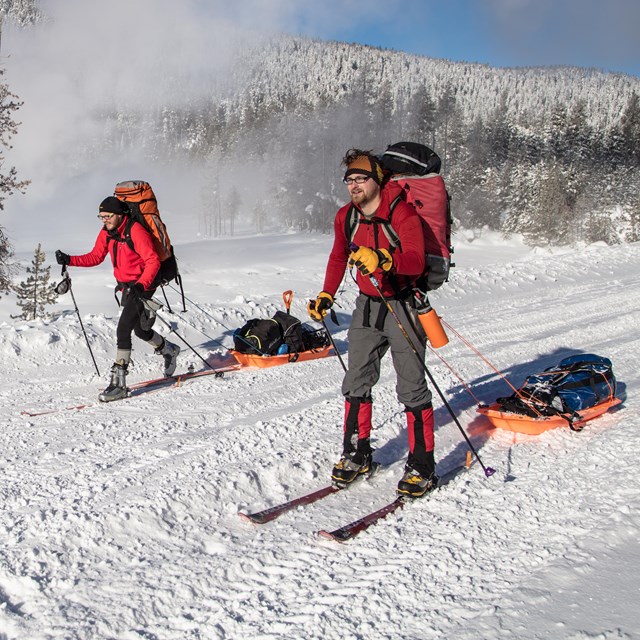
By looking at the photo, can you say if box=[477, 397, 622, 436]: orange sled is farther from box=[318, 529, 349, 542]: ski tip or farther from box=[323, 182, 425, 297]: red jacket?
box=[318, 529, 349, 542]: ski tip

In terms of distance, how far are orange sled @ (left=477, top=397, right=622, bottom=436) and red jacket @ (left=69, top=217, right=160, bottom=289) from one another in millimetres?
3561

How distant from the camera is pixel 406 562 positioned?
3184 millimetres

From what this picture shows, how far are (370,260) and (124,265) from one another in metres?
3.82

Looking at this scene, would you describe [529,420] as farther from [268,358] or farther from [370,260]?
[268,358]

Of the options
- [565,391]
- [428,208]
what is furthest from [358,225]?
[565,391]

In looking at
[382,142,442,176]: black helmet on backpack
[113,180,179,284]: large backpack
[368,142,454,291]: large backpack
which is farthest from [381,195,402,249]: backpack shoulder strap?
[113,180,179,284]: large backpack

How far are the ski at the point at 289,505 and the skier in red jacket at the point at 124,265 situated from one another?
3.12 metres

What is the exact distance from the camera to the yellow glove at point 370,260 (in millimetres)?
3500

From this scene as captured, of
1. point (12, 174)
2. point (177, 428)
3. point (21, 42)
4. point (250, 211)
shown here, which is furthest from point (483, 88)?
point (177, 428)

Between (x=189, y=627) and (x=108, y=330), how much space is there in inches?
271

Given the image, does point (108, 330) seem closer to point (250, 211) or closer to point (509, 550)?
point (509, 550)

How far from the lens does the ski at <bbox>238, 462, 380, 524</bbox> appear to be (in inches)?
144

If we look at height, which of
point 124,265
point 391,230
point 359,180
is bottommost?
point 124,265

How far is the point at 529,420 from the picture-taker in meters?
5.20
